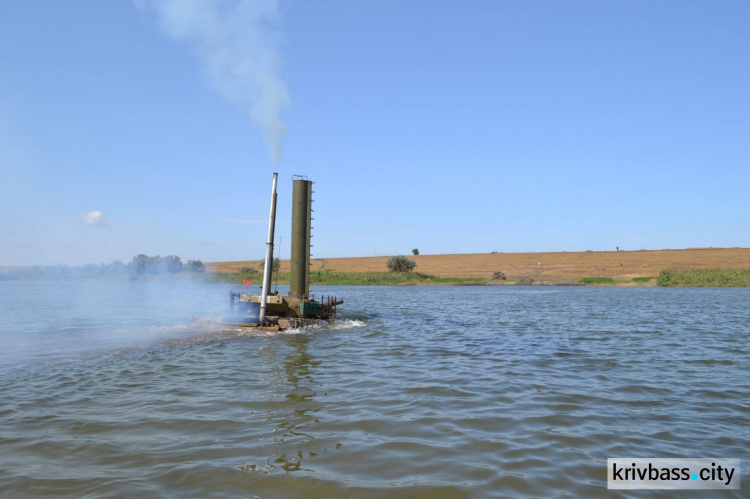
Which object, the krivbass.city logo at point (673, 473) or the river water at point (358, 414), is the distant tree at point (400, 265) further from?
the krivbass.city logo at point (673, 473)

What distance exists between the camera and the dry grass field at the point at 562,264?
89500 mm

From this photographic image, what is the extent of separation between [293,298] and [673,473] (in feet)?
71.2

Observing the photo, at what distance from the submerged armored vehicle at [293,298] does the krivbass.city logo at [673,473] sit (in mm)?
18380

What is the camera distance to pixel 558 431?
850 centimetres

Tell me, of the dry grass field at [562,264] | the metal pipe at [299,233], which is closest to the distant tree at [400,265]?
the dry grass field at [562,264]

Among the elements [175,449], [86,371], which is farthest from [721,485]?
[86,371]

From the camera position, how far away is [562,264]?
341 feet

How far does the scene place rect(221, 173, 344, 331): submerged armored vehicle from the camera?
24312 mm

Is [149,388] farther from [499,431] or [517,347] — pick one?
[517,347]

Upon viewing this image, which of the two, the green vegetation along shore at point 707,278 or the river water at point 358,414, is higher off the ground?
the green vegetation along shore at point 707,278

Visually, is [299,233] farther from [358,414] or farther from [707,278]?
[707,278]

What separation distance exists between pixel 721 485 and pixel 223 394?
29.3ft

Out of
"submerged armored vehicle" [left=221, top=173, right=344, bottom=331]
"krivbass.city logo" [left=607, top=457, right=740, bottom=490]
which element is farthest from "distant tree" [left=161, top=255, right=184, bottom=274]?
"krivbass.city logo" [left=607, top=457, right=740, bottom=490]

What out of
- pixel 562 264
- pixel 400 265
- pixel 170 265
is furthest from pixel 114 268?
pixel 562 264
